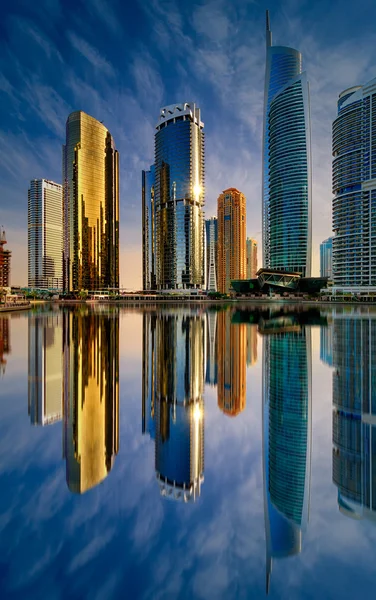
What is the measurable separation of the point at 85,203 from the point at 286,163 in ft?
342

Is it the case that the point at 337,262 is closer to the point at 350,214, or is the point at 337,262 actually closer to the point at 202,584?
the point at 350,214

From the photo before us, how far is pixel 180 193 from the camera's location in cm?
16225

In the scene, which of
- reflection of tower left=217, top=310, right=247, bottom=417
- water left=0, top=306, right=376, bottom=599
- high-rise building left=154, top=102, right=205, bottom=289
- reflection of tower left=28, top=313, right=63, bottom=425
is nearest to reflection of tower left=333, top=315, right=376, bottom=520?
water left=0, top=306, right=376, bottom=599

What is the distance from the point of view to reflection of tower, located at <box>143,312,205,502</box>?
5598mm

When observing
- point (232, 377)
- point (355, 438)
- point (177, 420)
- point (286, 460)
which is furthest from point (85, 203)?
point (286, 460)

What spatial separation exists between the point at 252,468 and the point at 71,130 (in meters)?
203

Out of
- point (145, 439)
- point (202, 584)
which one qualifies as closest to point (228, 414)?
point (145, 439)

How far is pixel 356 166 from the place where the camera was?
437 feet

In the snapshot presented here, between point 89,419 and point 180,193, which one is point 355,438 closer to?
point 89,419

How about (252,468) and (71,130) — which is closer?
(252,468)

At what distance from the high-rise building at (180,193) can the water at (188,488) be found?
158 meters

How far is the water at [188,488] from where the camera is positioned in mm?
3660

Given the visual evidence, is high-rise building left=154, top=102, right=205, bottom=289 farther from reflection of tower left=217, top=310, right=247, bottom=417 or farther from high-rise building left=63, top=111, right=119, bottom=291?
reflection of tower left=217, top=310, right=247, bottom=417

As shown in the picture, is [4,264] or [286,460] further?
[4,264]
